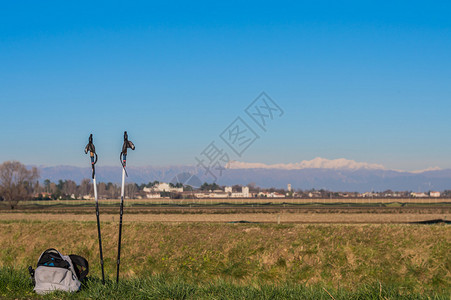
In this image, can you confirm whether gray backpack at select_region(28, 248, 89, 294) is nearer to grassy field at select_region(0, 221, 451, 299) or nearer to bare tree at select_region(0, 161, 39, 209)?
grassy field at select_region(0, 221, 451, 299)

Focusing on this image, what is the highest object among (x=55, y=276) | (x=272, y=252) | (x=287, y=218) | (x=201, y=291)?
(x=55, y=276)

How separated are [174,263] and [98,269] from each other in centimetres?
415

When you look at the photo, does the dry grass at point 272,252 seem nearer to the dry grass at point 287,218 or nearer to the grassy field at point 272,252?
the grassy field at point 272,252

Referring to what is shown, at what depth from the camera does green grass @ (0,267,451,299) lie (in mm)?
9117

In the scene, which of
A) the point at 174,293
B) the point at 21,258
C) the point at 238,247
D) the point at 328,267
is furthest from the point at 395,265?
the point at 21,258

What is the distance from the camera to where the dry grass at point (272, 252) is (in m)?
19.9

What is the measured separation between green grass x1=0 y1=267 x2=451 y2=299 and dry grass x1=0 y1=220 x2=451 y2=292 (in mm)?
8602

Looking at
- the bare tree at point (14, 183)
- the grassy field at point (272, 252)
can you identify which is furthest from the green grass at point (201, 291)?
the bare tree at point (14, 183)

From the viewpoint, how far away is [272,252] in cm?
2228

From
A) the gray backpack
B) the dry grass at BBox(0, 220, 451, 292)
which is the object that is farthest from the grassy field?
the gray backpack

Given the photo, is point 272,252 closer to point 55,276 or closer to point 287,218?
point 55,276

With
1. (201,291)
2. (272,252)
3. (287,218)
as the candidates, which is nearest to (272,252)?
(272,252)

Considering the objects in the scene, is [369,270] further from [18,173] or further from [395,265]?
[18,173]

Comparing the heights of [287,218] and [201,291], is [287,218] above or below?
below
